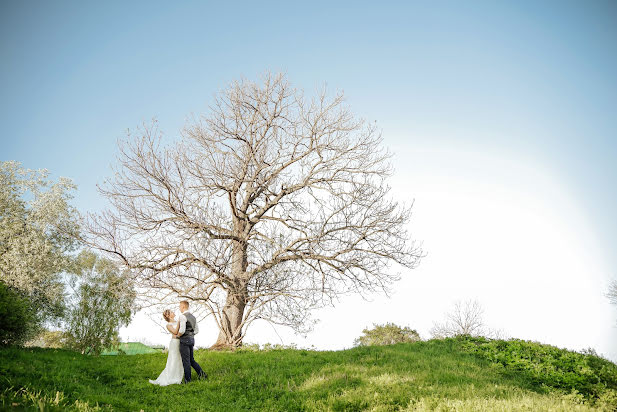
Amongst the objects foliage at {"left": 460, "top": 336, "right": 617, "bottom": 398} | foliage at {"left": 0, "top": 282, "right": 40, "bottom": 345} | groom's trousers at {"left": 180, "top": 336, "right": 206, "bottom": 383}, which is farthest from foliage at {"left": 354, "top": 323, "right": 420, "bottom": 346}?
foliage at {"left": 0, "top": 282, "right": 40, "bottom": 345}

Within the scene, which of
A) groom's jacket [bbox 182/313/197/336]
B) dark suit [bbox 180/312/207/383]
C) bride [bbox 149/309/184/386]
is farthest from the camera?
groom's jacket [bbox 182/313/197/336]

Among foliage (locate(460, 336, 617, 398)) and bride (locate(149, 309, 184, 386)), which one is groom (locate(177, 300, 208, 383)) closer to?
bride (locate(149, 309, 184, 386))

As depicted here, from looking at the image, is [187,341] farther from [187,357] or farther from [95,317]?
[95,317]

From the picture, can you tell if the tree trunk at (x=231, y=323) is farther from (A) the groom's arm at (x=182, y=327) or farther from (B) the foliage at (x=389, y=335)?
(B) the foliage at (x=389, y=335)

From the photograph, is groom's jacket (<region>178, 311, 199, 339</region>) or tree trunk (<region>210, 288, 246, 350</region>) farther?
tree trunk (<region>210, 288, 246, 350</region>)

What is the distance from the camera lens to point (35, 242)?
65.7 feet

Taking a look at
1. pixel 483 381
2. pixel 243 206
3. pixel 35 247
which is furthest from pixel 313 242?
pixel 35 247

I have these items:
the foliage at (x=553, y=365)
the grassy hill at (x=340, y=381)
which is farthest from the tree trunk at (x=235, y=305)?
the foliage at (x=553, y=365)

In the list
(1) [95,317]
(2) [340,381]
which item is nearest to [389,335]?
(2) [340,381]

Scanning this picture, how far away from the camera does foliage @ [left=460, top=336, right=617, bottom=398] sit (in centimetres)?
958

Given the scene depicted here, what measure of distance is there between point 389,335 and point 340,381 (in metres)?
13.4

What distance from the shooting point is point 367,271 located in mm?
15875

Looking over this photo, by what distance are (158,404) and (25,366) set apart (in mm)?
3800

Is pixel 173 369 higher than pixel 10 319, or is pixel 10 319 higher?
pixel 10 319
